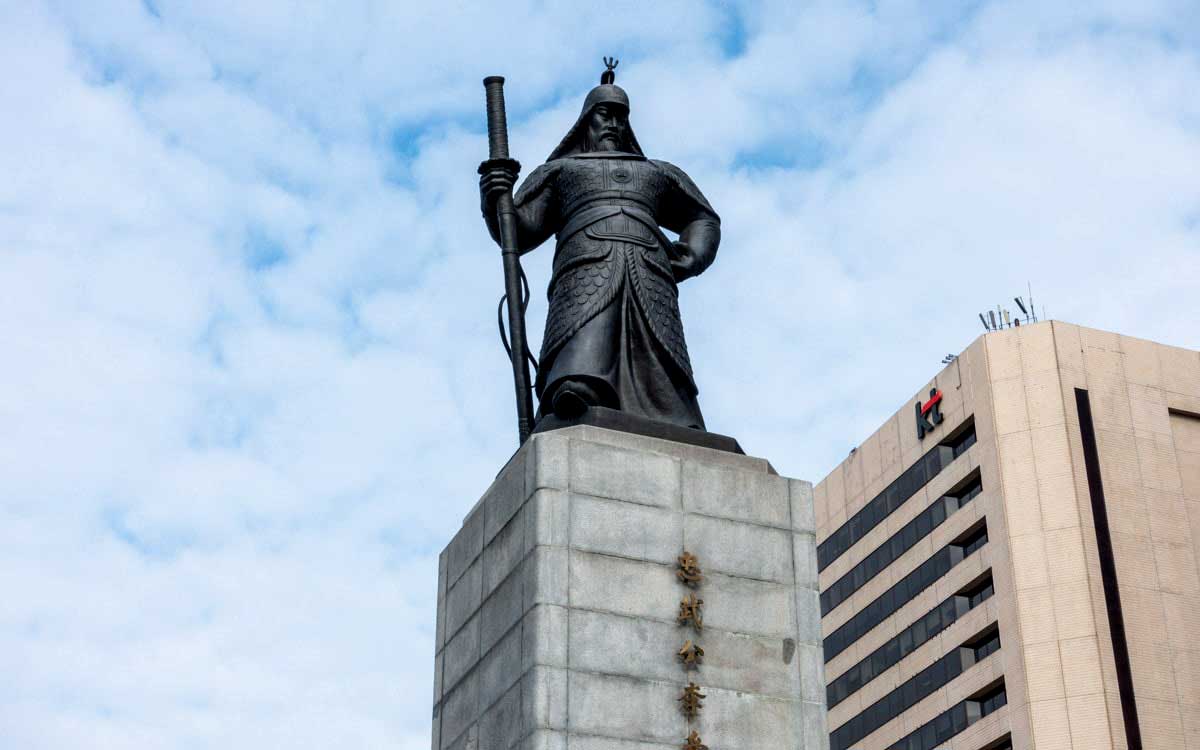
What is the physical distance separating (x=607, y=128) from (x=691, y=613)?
15.4 feet

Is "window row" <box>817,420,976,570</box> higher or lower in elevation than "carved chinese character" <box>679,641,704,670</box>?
higher

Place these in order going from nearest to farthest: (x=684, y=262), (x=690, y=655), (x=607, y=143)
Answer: (x=690, y=655), (x=684, y=262), (x=607, y=143)

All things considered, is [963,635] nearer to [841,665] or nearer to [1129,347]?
[841,665]

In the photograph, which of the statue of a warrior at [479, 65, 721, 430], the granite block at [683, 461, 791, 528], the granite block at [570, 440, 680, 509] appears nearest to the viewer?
the granite block at [570, 440, 680, 509]

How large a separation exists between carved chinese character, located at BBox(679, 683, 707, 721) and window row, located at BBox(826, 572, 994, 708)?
41120mm

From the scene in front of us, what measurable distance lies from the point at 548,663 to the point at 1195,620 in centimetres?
4172

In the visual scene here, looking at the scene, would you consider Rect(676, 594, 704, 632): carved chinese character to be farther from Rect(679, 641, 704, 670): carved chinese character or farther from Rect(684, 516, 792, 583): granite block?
Rect(684, 516, 792, 583): granite block

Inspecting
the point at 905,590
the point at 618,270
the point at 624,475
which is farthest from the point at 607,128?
the point at 905,590

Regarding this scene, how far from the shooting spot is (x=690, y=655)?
11266mm

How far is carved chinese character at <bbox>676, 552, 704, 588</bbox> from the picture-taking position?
11.6 m

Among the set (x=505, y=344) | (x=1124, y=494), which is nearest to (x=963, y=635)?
(x=1124, y=494)

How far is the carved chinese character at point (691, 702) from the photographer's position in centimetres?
1108

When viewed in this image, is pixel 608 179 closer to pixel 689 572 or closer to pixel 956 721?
pixel 689 572

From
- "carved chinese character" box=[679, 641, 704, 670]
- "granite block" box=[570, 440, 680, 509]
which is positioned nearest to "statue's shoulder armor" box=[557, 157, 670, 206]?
"granite block" box=[570, 440, 680, 509]
